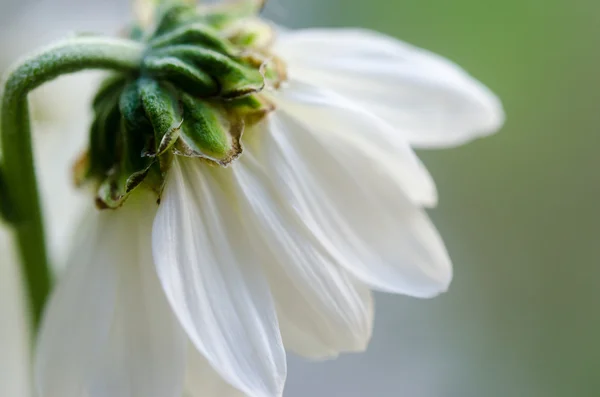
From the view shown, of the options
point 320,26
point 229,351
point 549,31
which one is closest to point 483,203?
point 549,31

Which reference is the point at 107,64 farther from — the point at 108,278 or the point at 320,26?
the point at 320,26

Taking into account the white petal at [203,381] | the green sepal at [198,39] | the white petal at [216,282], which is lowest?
the white petal at [203,381]

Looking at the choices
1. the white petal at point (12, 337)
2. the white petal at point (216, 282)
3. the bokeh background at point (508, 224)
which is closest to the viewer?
the white petal at point (216, 282)

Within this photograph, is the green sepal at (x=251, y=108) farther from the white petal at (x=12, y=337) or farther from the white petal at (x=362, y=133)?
the white petal at (x=12, y=337)

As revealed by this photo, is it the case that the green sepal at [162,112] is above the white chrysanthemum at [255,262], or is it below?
above

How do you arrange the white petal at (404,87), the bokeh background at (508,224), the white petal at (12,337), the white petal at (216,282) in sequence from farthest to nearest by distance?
the bokeh background at (508,224) → the white petal at (12,337) → the white petal at (404,87) → the white petal at (216,282)

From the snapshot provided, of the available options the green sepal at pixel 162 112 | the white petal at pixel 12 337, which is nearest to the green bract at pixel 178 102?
the green sepal at pixel 162 112

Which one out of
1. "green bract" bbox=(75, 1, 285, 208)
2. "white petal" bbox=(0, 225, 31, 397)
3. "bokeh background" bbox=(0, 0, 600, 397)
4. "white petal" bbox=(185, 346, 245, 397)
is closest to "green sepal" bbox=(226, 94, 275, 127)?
"green bract" bbox=(75, 1, 285, 208)

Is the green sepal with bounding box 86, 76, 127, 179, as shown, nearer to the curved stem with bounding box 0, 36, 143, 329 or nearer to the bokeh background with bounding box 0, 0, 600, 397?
the curved stem with bounding box 0, 36, 143, 329
